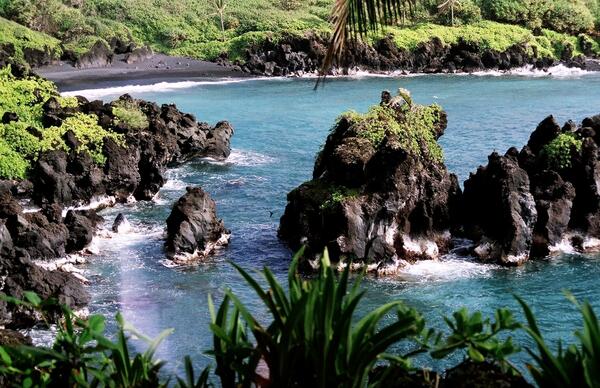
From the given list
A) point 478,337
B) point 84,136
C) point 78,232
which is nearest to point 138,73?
point 84,136

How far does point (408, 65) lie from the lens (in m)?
80.4

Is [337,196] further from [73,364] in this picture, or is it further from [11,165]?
[73,364]

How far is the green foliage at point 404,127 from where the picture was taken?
80.9ft

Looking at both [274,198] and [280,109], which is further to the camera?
[280,109]

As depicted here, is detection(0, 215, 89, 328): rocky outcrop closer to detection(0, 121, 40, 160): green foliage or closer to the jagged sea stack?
the jagged sea stack

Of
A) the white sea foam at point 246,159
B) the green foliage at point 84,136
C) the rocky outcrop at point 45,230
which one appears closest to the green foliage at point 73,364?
the rocky outcrop at point 45,230

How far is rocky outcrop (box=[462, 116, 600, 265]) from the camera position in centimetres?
2327

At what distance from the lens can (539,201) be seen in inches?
946

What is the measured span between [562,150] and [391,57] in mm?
56427

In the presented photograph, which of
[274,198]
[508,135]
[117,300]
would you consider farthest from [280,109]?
[117,300]

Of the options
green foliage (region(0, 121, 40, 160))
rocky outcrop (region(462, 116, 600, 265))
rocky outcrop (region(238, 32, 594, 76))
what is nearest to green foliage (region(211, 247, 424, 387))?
rocky outcrop (region(462, 116, 600, 265))

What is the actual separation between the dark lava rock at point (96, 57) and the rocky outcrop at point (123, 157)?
3182 cm

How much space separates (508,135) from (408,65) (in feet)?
122

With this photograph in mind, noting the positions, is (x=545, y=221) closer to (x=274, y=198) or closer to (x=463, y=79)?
(x=274, y=198)
